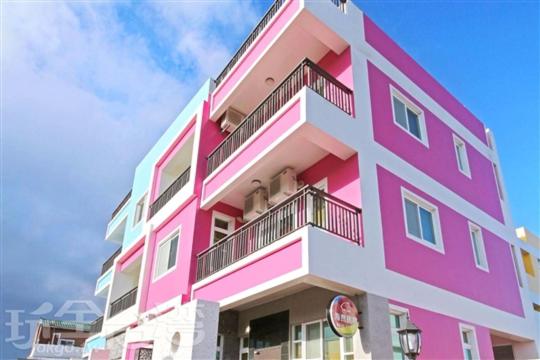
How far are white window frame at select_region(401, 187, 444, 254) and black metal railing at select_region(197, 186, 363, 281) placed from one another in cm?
185

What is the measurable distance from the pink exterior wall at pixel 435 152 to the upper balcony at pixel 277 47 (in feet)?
4.69

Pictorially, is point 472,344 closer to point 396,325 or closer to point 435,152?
point 396,325

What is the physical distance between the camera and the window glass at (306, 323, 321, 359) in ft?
26.1

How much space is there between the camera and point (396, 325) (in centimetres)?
773

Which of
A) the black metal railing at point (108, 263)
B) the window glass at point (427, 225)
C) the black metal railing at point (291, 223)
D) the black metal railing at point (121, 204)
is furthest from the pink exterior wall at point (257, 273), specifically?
the black metal railing at point (121, 204)

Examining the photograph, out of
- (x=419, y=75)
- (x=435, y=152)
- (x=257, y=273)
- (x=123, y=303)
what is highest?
(x=419, y=75)

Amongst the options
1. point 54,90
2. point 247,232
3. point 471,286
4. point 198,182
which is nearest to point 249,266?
point 247,232

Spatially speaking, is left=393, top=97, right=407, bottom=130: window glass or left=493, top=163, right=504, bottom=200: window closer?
left=393, top=97, right=407, bottom=130: window glass

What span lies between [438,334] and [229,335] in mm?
4946

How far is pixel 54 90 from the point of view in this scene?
10.7 metres

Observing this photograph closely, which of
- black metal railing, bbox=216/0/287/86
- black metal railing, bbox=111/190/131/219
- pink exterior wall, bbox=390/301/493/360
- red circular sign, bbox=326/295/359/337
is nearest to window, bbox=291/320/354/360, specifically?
red circular sign, bbox=326/295/359/337

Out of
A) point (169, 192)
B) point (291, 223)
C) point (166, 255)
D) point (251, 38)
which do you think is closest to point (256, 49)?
point (251, 38)

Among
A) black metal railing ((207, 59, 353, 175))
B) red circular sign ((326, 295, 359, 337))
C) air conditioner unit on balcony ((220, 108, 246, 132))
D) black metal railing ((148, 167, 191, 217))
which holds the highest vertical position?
air conditioner unit on balcony ((220, 108, 246, 132))

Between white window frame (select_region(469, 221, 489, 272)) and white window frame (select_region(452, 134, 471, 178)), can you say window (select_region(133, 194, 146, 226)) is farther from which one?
white window frame (select_region(469, 221, 489, 272))
